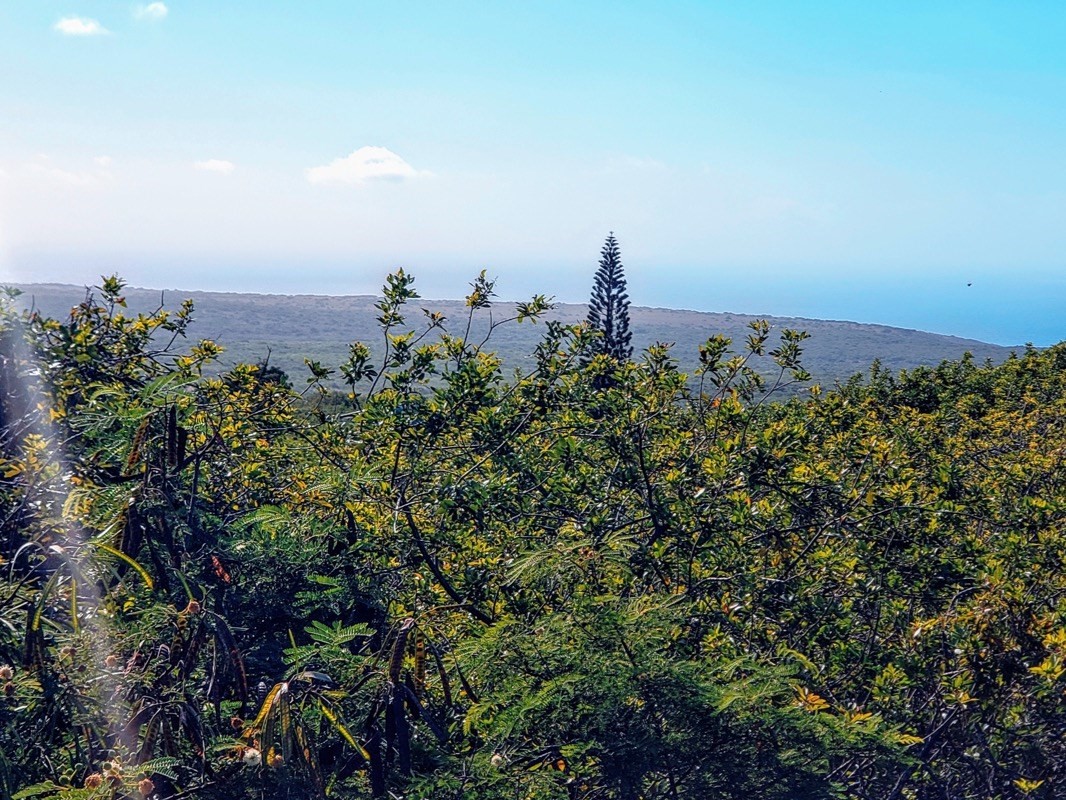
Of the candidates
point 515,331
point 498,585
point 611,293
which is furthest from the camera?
point 515,331

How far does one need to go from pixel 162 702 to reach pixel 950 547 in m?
4.03

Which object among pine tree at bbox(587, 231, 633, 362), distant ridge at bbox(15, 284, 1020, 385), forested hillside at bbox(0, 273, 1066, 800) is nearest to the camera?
forested hillside at bbox(0, 273, 1066, 800)

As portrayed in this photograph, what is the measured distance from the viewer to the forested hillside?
271 cm

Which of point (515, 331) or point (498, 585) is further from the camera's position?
point (515, 331)

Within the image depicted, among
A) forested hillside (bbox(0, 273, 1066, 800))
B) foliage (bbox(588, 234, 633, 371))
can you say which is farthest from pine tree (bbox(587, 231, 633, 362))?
forested hillside (bbox(0, 273, 1066, 800))

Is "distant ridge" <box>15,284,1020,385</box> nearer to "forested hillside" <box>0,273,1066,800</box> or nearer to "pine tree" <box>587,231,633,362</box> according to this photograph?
"pine tree" <box>587,231,633,362</box>

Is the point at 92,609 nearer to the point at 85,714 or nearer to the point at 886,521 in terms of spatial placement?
the point at 85,714

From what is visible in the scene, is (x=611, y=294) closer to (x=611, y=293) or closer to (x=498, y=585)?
(x=611, y=293)

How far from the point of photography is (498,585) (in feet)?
14.1

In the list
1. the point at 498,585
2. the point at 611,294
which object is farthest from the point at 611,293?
the point at 498,585

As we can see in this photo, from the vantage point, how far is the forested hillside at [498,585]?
2.71 metres

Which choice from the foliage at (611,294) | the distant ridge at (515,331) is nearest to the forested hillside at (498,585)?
the foliage at (611,294)

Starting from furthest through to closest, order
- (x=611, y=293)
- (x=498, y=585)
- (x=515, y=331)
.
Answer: (x=515, y=331), (x=611, y=293), (x=498, y=585)

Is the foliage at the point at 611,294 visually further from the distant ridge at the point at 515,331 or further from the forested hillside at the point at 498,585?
the distant ridge at the point at 515,331
